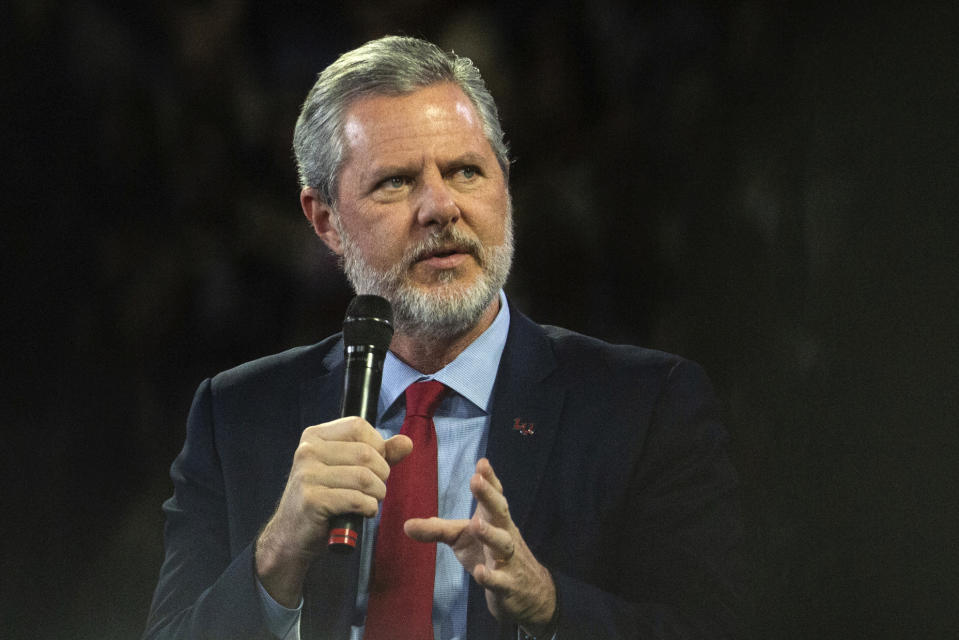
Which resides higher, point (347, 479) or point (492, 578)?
point (347, 479)

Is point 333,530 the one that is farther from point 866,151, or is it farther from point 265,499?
point 866,151

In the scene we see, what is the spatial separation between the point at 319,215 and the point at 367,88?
32 centimetres

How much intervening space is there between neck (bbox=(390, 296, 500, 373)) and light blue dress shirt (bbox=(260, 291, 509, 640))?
2cm

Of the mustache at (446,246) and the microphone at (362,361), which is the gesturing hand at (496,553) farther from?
the mustache at (446,246)

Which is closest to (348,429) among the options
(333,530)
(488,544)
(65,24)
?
(333,530)

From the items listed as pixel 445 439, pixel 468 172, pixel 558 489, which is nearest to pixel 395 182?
pixel 468 172

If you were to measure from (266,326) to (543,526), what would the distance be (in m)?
0.77

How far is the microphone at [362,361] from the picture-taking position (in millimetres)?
1300

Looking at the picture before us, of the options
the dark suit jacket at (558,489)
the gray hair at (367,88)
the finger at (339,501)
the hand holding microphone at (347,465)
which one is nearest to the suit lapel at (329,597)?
the dark suit jacket at (558,489)

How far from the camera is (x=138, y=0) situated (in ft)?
7.14

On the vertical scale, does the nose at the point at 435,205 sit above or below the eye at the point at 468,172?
below

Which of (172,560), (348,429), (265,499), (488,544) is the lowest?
(172,560)

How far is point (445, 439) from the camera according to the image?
6.00 ft

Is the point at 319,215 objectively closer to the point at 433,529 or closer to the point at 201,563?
the point at 201,563
